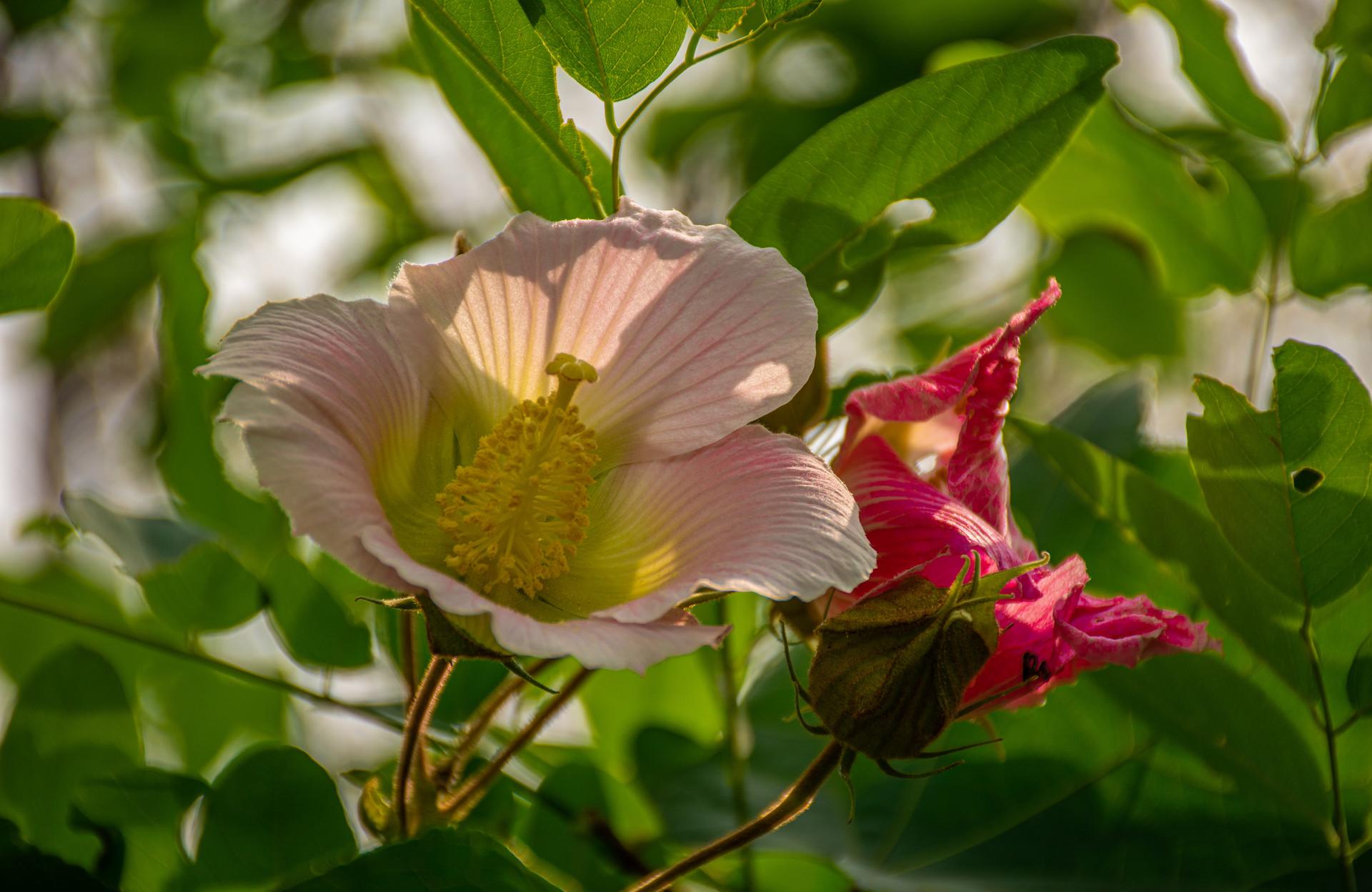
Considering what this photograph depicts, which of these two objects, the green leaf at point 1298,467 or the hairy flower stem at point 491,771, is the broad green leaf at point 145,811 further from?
the green leaf at point 1298,467

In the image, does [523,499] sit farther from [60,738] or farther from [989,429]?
[60,738]

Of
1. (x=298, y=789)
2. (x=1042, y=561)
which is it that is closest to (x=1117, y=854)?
(x=1042, y=561)

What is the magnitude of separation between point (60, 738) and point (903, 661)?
3.05 ft

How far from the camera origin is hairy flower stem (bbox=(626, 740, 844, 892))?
3.08ft

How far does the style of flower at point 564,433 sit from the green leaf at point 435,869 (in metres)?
0.17

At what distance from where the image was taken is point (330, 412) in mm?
919

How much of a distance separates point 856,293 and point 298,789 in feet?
2.24

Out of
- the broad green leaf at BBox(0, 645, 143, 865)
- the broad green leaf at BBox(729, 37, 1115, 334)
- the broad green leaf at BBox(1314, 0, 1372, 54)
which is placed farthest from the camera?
the broad green leaf at BBox(1314, 0, 1372, 54)

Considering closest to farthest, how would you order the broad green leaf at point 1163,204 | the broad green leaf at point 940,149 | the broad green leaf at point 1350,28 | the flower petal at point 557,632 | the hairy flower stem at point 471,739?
the flower petal at point 557,632
the broad green leaf at point 940,149
the hairy flower stem at point 471,739
the broad green leaf at point 1350,28
the broad green leaf at point 1163,204

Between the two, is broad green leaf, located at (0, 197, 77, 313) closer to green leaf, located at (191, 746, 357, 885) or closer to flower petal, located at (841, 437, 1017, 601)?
green leaf, located at (191, 746, 357, 885)

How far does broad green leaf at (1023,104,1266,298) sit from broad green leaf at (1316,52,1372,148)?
0.42ft

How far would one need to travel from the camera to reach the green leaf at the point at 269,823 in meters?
1.13

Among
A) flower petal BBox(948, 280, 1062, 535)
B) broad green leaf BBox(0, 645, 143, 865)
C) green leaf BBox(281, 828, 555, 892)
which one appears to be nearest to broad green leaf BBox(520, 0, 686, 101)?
flower petal BBox(948, 280, 1062, 535)

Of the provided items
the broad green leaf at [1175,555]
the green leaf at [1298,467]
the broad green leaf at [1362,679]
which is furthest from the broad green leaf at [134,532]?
the broad green leaf at [1362,679]
